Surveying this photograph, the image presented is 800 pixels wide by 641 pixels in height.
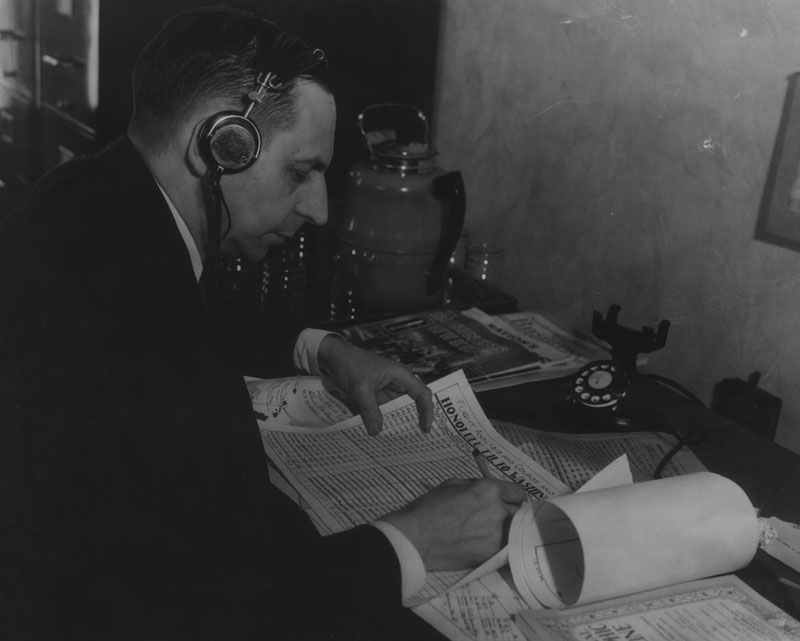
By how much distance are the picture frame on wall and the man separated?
21.1 inches

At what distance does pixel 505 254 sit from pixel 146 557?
1.03m

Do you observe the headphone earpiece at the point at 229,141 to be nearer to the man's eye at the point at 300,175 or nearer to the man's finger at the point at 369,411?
the man's eye at the point at 300,175

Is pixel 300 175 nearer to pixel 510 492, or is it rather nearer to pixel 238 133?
pixel 238 133

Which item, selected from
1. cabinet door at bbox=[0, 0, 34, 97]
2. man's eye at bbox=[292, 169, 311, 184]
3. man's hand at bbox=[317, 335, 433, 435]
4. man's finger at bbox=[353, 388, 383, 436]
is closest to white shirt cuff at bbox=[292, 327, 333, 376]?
man's hand at bbox=[317, 335, 433, 435]

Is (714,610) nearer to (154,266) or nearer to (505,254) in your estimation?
(154,266)

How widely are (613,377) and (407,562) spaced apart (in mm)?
484

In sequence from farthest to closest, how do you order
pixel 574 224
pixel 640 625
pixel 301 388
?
pixel 574 224, pixel 301 388, pixel 640 625

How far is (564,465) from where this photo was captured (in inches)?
37.4

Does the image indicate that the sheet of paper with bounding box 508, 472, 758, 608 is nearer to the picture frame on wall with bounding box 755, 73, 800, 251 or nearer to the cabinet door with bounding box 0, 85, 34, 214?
the picture frame on wall with bounding box 755, 73, 800, 251

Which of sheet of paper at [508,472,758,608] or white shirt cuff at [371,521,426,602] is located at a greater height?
sheet of paper at [508,472,758,608]

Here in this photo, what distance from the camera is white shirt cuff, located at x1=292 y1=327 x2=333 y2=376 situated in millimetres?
1162

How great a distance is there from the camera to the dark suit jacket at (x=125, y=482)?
2.27 ft

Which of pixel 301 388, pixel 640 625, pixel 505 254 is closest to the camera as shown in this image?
pixel 640 625

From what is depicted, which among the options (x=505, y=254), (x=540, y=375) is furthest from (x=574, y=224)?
(x=540, y=375)
